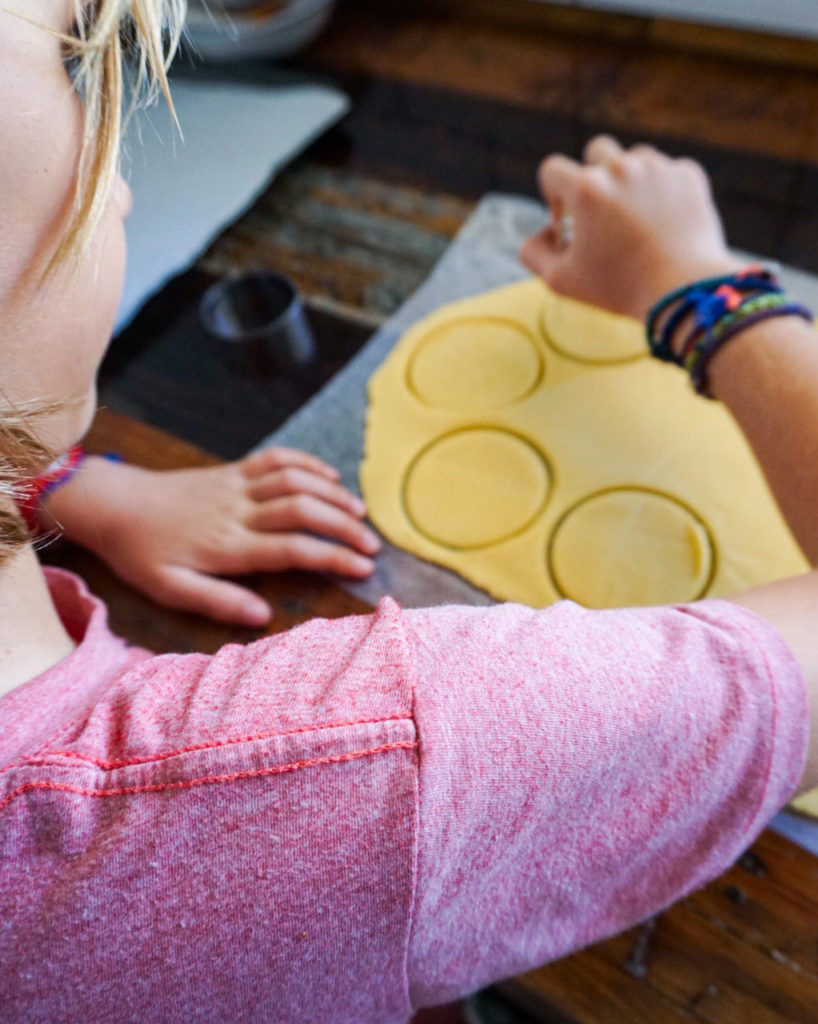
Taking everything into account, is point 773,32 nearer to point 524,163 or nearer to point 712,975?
point 524,163

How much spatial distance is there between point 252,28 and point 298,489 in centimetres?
68

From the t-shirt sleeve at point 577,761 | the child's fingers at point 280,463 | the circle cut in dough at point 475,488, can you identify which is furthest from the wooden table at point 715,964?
the child's fingers at point 280,463

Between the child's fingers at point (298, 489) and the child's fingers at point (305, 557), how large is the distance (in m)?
0.04

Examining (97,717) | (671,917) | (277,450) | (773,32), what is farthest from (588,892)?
(773,32)

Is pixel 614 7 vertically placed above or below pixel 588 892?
above

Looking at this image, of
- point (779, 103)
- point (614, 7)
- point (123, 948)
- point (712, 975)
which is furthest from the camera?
point (614, 7)

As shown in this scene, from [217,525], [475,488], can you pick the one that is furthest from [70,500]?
[475,488]

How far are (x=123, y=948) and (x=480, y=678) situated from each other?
17 cm

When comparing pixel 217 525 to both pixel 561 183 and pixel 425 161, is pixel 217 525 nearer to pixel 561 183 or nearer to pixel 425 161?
pixel 561 183

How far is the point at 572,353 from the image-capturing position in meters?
0.73

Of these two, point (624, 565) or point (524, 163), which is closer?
point (624, 565)

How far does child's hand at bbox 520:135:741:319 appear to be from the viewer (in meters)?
0.62

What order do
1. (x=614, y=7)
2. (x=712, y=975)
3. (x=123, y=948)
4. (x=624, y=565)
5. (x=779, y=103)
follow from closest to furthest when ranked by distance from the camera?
1. (x=123, y=948)
2. (x=712, y=975)
3. (x=624, y=565)
4. (x=779, y=103)
5. (x=614, y=7)

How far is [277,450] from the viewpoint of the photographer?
677mm
